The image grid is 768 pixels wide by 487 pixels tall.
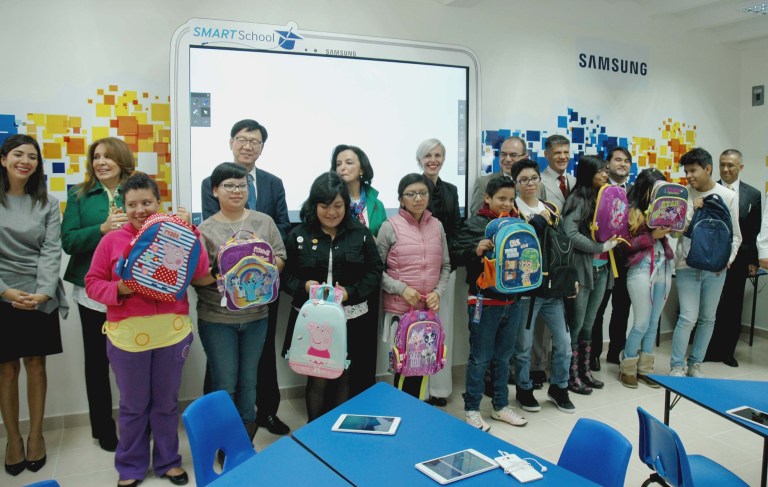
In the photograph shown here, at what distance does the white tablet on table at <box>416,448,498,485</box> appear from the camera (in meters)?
1.81

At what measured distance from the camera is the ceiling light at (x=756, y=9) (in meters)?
5.19

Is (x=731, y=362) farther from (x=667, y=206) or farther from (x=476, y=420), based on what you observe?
(x=476, y=420)

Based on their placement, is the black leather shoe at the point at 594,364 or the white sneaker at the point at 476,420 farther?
the black leather shoe at the point at 594,364

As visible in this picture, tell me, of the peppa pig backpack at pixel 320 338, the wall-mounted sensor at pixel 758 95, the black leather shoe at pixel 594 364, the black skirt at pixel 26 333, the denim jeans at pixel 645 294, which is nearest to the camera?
the peppa pig backpack at pixel 320 338

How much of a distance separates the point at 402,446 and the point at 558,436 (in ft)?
6.90

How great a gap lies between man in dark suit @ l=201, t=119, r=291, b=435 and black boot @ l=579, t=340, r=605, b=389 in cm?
243

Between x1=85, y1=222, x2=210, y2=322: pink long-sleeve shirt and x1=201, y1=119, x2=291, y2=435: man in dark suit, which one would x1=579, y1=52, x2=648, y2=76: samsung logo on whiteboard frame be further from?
x1=85, y1=222, x2=210, y2=322: pink long-sleeve shirt

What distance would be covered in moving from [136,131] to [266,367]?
1807 mm

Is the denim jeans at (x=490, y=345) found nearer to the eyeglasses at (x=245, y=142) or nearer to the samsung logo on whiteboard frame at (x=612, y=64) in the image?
the eyeglasses at (x=245, y=142)

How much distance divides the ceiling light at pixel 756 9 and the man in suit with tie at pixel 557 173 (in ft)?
8.15

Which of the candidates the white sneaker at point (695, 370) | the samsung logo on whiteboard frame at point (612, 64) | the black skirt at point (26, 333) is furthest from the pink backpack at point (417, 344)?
the samsung logo on whiteboard frame at point (612, 64)

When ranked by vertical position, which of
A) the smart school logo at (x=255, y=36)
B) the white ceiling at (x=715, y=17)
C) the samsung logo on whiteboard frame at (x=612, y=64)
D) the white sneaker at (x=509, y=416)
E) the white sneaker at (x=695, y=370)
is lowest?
the white sneaker at (x=509, y=416)

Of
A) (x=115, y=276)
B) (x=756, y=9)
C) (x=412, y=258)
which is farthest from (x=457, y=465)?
(x=756, y=9)

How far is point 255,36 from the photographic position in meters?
3.81
